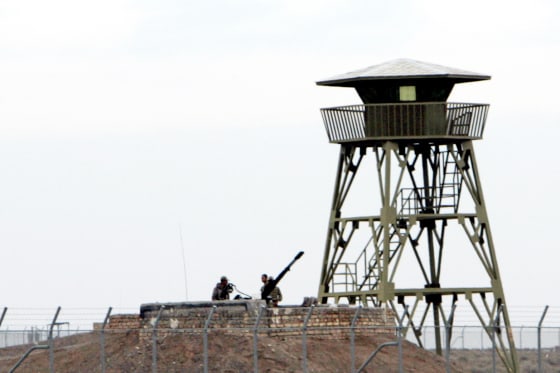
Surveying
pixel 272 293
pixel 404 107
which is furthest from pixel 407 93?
pixel 272 293

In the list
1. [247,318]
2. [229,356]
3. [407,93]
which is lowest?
[229,356]

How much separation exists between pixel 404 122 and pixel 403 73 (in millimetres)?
1600

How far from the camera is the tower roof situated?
67.2 m

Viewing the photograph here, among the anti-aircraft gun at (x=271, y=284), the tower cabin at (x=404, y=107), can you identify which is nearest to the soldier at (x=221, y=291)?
the anti-aircraft gun at (x=271, y=284)

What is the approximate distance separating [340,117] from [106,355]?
15.3 metres

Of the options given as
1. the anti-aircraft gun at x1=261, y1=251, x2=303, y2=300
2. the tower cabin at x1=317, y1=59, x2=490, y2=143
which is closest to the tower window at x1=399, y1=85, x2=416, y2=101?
the tower cabin at x1=317, y1=59, x2=490, y2=143

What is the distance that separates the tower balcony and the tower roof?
34.8 inches

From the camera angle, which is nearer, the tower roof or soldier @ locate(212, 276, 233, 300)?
soldier @ locate(212, 276, 233, 300)

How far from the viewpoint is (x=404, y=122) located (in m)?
67.4

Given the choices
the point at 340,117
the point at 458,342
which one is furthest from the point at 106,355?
the point at 340,117

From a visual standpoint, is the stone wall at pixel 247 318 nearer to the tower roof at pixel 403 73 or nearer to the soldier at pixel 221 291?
the soldier at pixel 221 291

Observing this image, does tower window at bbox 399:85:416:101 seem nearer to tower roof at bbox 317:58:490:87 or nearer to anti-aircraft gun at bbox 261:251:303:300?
tower roof at bbox 317:58:490:87

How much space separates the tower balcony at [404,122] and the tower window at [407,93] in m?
0.36

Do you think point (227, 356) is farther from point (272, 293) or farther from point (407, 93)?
point (407, 93)
